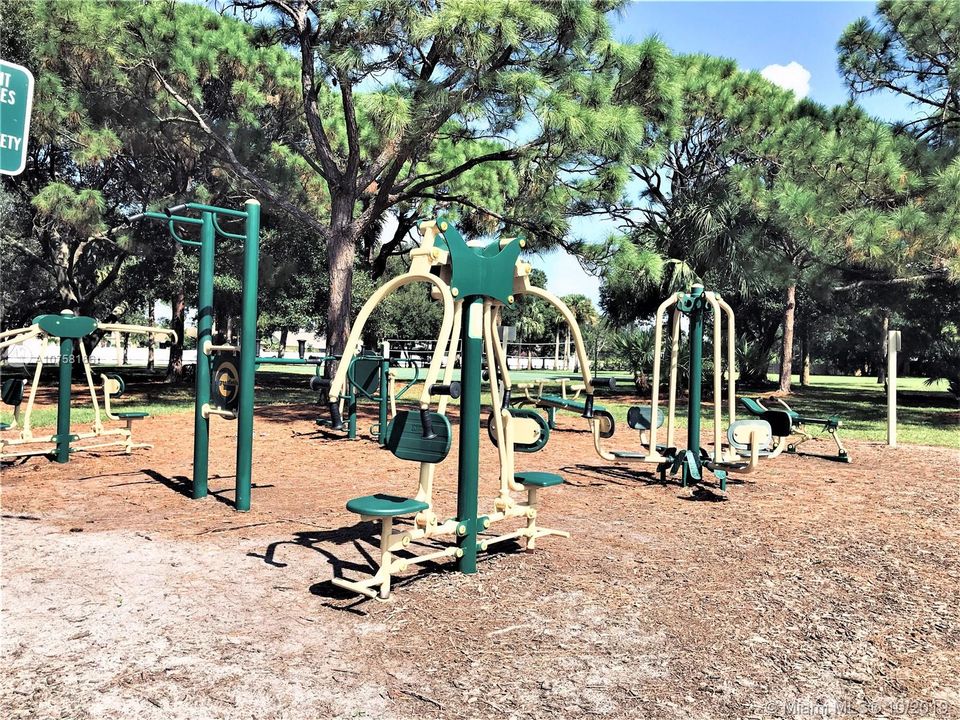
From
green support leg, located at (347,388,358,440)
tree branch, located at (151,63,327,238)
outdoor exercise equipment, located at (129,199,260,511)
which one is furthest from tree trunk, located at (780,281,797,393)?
outdoor exercise equipment, located at (129,199,260,511)

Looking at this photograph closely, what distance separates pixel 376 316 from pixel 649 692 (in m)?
38.5

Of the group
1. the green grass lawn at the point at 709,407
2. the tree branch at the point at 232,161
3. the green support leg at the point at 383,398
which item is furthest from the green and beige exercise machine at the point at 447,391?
the tree branch at the point at 232,161

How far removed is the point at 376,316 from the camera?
4075cm

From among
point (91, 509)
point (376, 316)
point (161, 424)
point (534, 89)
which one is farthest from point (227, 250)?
point (376, 316)

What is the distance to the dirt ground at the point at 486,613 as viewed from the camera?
2.91 metres

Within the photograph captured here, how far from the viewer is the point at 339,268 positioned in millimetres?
14312

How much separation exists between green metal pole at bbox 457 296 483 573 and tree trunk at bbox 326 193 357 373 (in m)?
9.92

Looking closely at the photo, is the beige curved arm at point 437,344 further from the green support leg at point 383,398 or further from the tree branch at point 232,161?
the tree branch at point 232,161

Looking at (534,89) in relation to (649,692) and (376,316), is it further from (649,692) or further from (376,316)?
(376,316)

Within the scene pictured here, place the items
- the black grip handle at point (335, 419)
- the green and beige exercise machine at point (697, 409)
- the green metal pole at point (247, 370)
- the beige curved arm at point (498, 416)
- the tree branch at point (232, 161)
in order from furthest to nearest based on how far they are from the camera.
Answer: the tree branch at point (232, 161)
the black grip handle at point (335, 419)
the green and beige exercise machine at point (697, 409)
the green metal pole at point (247, 370)
the beige curved arm at point (498, 416)

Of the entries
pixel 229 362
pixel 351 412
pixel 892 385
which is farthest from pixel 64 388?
pixel 892 385

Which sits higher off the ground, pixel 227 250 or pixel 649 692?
pixel 227 250

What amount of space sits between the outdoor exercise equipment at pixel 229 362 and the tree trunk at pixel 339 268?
24.9 feet

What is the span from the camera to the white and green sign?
218cm
